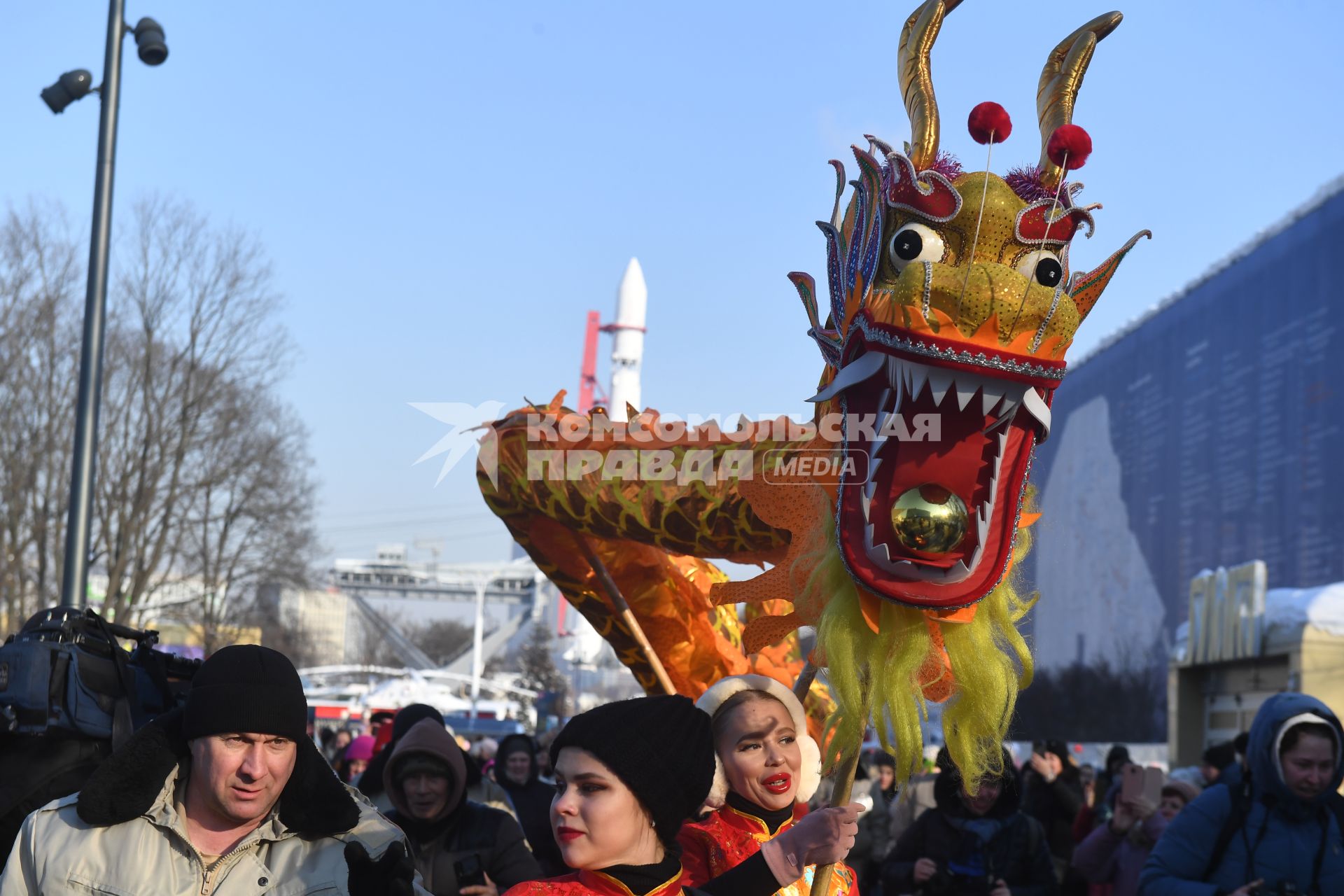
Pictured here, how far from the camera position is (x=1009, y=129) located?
11.8ft

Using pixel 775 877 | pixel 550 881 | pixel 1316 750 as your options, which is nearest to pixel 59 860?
pixel 550 881

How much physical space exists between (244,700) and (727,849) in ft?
3.88

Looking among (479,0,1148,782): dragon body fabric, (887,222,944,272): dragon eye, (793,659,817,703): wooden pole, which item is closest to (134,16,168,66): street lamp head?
(479,0,1148,782): dragon body fabric

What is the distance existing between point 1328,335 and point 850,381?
2065 cm

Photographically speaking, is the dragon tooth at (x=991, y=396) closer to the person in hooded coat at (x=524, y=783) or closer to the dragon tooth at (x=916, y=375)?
the dragon tooth at (x=916, y=375)

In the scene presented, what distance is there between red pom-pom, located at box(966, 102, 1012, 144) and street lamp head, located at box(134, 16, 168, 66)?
7390 mm

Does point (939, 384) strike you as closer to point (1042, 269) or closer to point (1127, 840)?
point (1042, 269)

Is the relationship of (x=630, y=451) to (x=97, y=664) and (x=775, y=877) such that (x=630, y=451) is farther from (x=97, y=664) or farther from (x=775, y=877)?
(x=775, y=877)

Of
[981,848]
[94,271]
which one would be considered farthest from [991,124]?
[94,271]

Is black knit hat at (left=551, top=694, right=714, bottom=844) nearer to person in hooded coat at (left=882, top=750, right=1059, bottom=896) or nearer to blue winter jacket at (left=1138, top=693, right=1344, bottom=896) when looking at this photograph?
blue winter jacket at (left=1138, top=693, right=1344, bottom=896)

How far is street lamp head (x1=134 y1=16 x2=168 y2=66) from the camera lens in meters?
9.62

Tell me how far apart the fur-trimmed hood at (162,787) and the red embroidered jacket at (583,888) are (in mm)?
550

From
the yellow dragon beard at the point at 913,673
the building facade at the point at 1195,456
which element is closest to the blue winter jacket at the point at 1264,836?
the yellow dragon beard at the point at 913,673

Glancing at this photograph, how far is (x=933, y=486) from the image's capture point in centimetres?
353
